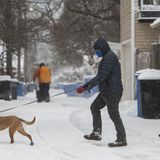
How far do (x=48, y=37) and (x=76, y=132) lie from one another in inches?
1133

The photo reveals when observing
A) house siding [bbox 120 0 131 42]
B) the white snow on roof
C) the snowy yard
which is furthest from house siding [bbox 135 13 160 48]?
the snowy yard

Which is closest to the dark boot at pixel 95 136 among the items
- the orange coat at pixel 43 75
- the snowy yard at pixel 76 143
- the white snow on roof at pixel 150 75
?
the snowy yard at pixel 76 143

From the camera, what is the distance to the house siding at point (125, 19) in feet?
81.7

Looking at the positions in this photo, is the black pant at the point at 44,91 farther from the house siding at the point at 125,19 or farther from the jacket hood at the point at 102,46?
the jacket hood at the point at 102,46

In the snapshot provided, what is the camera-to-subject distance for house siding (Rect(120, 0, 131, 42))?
81.7 ft

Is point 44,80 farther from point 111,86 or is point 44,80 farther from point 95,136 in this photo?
point 111,86

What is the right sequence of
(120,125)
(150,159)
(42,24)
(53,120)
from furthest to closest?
(42,24)
(53,120)
(120,125)
(150,159)

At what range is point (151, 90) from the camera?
16.2 meters

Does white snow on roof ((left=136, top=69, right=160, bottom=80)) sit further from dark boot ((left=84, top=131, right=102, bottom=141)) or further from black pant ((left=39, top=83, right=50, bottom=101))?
black pant ((left=39, top=83, right=50, bottom=101))

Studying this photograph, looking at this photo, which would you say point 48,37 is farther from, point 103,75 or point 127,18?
point 103,75

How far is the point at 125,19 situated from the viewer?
25.9 metres

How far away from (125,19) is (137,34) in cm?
239

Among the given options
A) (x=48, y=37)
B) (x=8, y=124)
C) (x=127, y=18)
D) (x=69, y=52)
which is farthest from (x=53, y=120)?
(x=69, y=52)

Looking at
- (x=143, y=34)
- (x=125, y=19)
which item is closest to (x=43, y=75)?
(x=125, y=19)
